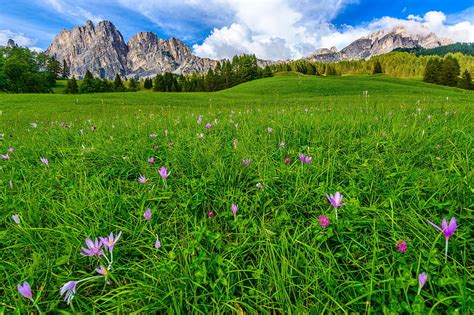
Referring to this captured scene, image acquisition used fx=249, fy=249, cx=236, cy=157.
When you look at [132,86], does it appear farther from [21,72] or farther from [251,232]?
[251,232]

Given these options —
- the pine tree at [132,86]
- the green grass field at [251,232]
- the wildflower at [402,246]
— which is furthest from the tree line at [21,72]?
the wildflower at [402,246]

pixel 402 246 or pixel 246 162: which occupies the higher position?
pixel 246 162

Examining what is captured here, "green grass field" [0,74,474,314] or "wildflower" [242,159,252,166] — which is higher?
"wildflower" [242,159,252,166]

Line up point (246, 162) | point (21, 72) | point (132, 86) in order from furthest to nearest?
1. point (132, 86)
2. point (21, 72)
3. point (246, 162)

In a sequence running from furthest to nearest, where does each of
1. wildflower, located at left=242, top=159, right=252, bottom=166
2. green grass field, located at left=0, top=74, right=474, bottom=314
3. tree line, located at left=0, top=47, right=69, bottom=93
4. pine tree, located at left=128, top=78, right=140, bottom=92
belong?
1. pine tree, located at left=128, top=78, right=140, bottom=92
2. tree line, located at left=0, top=47, right=69, bottom=93
3. wildflower, located at left=242, top=159, right=252, bottom=166
4. green grass field, located at left=0, top=74, right=474, bottom=314

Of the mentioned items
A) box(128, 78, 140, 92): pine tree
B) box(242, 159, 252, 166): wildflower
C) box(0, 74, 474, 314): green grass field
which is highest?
box(128, 78, 140, 92): pine tree

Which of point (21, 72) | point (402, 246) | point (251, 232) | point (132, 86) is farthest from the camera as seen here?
point (132, 86)

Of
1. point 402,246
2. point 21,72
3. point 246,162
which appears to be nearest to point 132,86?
point 21,72

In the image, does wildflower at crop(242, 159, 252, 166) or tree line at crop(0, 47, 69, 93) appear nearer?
wildflower at crop(242, 159, 252, 166)

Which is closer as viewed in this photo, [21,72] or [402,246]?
[402,246]

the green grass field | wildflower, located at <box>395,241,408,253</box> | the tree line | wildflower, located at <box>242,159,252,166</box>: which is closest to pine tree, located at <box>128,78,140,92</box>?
the tree line

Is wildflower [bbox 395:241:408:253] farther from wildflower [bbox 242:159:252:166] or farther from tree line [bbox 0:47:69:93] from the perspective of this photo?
tree line [bbox 0:47:69:93]

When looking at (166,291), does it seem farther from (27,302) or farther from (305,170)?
(305,170)

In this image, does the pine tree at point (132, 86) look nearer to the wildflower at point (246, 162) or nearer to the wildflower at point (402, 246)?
the wildflower at point (246, 162)
